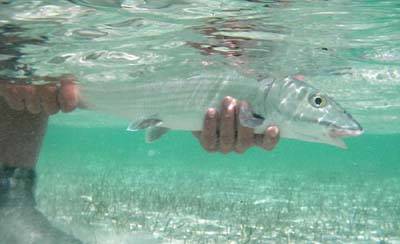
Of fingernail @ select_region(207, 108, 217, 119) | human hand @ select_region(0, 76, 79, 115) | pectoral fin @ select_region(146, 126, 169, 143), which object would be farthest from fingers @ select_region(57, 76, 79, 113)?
fingernail @ select_region(207, 108, 217, 119)

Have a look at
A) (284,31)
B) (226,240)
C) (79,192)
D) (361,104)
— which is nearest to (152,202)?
(79,192)

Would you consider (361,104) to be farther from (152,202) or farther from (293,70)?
(152,202)

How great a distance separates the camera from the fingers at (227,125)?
7266mm

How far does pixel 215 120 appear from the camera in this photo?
7469 millimetres

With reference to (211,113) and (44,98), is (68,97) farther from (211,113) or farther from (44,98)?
(211,113)

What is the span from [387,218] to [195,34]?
8.50m

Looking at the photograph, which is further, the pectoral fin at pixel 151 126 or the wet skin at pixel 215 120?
the pectoral fin at pixel 151 126

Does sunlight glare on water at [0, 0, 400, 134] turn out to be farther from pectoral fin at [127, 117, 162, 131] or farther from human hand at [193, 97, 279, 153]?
pectoral fin at [127, 117, 162, 131]

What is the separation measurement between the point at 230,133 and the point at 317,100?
1758mm

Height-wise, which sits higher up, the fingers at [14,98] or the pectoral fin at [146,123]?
the pectoral fin at [146,123]

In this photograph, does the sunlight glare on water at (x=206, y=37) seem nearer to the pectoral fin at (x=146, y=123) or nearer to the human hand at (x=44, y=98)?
the pectoral fin at (x=146, y=123)

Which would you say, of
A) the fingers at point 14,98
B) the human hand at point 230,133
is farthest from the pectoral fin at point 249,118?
the fingers at point 14,98

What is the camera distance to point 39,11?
9047 millimetres

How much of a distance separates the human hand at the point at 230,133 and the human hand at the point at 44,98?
3058 millimetres
